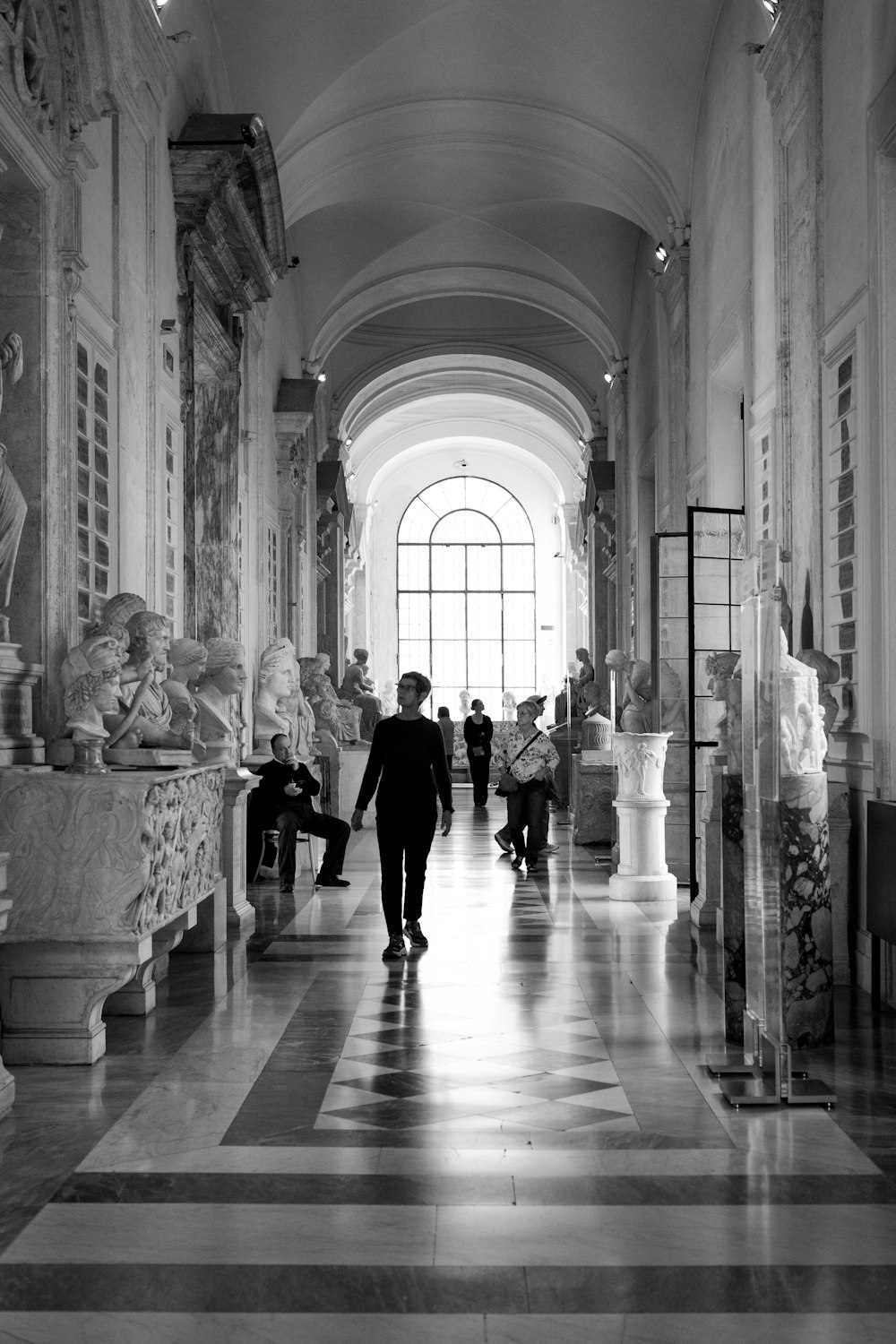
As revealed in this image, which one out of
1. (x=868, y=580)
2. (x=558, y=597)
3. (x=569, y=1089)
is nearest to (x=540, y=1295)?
(x=569, y=1089)

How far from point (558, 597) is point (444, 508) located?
4.14 metres

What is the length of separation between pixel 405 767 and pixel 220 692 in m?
2.21

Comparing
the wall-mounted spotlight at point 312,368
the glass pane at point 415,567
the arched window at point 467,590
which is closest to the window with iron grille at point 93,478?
the wall-mounted spotlight at point 312,368

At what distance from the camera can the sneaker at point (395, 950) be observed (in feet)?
24.9

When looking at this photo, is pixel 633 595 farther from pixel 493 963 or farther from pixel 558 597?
pixel 558 597

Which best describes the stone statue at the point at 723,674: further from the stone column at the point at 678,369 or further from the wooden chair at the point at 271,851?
the stone column at the point at 678,369

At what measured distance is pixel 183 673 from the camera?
8.23 meters

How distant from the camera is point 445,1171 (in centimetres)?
397

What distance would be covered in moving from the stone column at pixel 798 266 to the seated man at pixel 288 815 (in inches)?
157

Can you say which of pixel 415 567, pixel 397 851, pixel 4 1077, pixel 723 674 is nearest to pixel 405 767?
pixel 397 851

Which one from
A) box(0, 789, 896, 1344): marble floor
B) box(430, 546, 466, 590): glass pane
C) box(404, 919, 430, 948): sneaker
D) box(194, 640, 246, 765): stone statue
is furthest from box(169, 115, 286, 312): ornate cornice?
box(430, 546, 466, 590): glass pane

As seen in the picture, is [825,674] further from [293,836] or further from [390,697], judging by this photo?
[390,697]

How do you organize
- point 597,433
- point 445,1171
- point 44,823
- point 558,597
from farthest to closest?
point 558,597
point 597,433
point 44,823
point 445,1171

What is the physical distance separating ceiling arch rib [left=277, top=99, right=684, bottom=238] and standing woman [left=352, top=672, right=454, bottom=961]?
7.88 m
